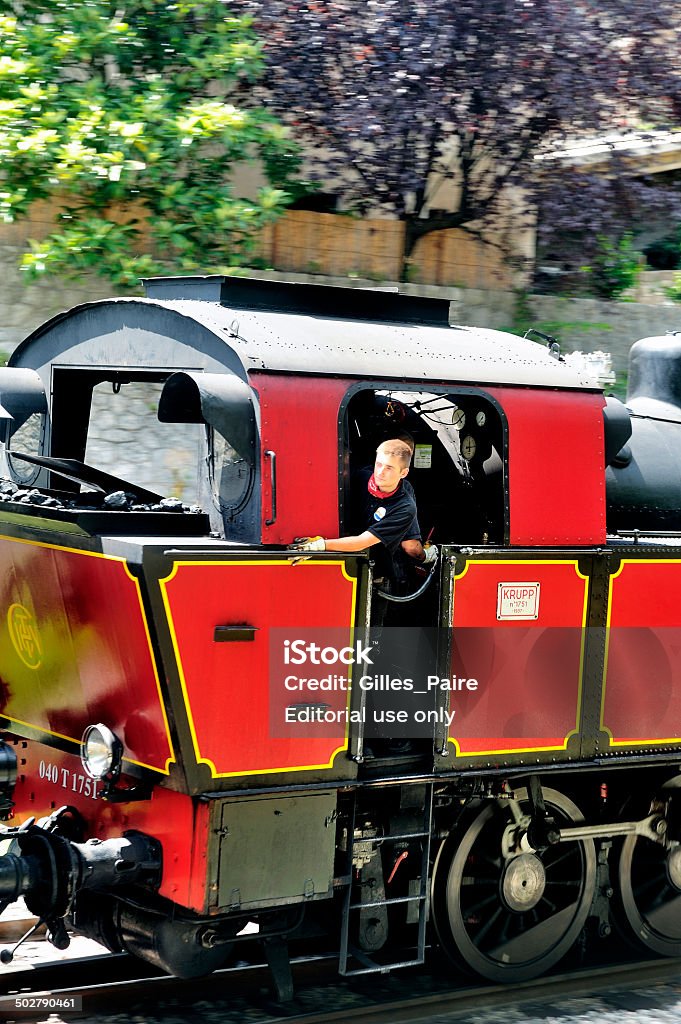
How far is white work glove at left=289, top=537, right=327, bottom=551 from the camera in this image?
16.3 feet

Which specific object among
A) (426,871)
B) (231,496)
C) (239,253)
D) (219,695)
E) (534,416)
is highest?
(239,253)

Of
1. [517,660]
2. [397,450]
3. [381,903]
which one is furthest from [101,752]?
[517,660]

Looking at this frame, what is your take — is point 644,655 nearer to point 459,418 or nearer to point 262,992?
point 459,418

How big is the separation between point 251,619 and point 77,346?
1798mm

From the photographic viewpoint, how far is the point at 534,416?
575 cm

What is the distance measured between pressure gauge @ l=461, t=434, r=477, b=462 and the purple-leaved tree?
605 cm

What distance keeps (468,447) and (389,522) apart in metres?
0.93

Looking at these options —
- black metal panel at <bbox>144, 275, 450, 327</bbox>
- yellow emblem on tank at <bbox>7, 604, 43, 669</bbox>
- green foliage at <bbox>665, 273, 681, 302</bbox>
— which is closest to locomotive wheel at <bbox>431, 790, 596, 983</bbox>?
yellow emblem on tank at <bbox>7, 604, 43, 669</bbox>

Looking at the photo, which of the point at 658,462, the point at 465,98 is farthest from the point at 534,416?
the point at 465,98

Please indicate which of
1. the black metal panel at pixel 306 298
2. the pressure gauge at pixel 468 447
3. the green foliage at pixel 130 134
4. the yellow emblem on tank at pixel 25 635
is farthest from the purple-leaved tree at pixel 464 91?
the yellow emblem on tank at pixel 25 635

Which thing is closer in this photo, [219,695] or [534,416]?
[219,695]

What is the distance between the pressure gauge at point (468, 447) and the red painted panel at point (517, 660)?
25.4 inches

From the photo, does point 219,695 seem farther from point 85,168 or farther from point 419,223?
point 419,223

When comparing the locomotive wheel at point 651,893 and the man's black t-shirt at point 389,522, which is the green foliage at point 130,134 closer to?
the man's black t-shirt at point 389,522
